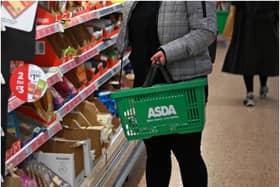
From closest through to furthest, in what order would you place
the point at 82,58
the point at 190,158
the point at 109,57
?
1. the point at 190,158
2. the point at 82,58
3. the point at 109,57

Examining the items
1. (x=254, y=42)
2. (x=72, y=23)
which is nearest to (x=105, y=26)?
(x=72, y=23)

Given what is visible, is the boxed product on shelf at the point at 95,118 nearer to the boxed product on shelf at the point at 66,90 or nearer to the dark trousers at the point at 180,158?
the boxed product on shelf at the point at 66,90

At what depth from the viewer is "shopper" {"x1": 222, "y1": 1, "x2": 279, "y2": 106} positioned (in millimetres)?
5570

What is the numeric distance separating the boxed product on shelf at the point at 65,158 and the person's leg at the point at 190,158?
582mm

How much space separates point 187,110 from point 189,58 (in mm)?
261

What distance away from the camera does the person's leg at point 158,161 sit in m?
2.65

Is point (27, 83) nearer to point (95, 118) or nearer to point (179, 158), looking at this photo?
point (179, 158)

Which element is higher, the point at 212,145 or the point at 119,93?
the point at 119,93

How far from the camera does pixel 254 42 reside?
5.68 m

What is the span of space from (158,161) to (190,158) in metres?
0.26

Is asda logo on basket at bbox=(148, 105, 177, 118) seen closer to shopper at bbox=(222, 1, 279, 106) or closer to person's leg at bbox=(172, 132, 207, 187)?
person's leg at bbox=(172, 132, 207, 187)

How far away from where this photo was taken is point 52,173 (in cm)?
267

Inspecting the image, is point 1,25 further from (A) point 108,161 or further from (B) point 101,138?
(A) point 108,161

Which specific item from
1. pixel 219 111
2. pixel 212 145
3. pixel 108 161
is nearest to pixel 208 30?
pixel 108 161
